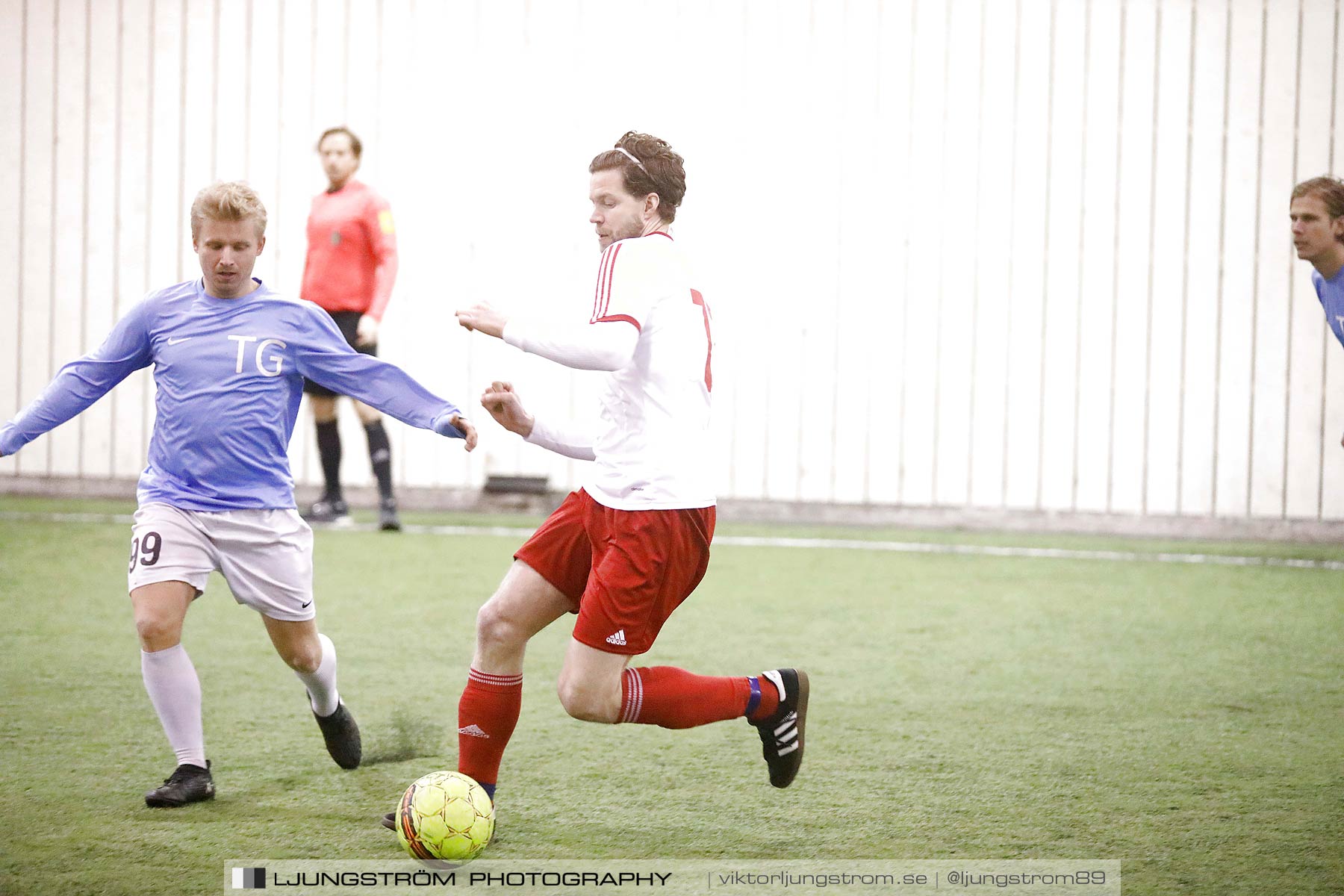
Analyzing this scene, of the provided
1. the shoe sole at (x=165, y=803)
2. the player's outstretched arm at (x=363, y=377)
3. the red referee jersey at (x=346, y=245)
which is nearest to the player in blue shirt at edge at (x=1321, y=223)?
the player's outstretched arm at (x=363, y=377)

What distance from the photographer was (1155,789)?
3332 mm

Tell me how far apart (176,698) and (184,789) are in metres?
0.20

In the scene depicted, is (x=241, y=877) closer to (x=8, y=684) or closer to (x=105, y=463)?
(x=8, y=684)

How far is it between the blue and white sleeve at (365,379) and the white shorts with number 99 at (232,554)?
346 mm

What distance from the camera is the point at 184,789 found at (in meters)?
3.08

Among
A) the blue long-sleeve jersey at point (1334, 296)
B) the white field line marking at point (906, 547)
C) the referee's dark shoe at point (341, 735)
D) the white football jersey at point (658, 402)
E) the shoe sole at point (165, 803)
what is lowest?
the shoe sole at point (165, 803)

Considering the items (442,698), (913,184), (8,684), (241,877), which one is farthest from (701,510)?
(913,184)

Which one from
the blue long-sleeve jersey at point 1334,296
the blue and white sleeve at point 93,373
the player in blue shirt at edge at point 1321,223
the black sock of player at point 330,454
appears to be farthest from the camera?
the black sock of player at point 330,454

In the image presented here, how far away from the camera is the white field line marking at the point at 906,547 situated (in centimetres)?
764

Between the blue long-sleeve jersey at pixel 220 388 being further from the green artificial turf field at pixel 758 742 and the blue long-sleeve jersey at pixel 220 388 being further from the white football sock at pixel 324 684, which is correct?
the green artificial turf field at pixel 758 742

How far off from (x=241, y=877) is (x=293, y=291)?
718 cm

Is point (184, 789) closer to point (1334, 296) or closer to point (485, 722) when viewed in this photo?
point (485, 722)

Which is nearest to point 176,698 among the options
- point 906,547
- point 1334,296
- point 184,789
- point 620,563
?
point 184,789

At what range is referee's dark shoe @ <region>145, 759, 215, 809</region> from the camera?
3049 millimetres
